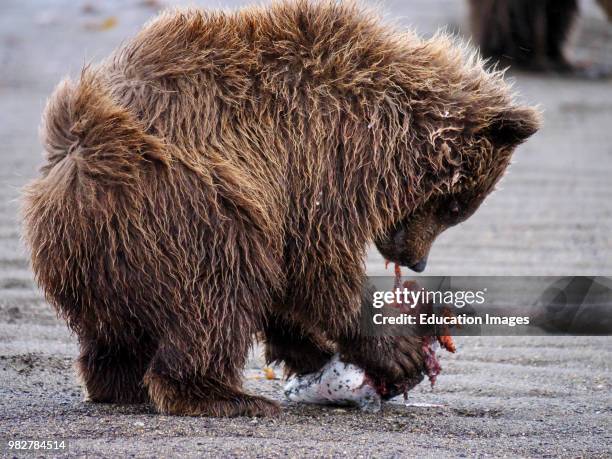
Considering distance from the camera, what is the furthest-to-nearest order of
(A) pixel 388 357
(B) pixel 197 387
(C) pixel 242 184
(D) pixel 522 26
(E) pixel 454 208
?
(D) pixel 522 26
(E) pixel 454 208
(A) pixel 388 357
(B) pixel 197 387
(C) pixel 242 184

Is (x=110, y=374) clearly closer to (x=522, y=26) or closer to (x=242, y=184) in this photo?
(x=242, y=184)

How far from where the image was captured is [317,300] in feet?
17.0

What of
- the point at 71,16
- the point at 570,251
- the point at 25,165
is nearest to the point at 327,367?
the point at 570,251

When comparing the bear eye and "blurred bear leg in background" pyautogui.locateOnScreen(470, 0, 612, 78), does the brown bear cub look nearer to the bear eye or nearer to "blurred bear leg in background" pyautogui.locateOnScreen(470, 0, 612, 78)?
the bear eye

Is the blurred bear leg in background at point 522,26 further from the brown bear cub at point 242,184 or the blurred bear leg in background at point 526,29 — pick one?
the brown bear cub at point 242,184

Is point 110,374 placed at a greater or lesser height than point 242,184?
lesser

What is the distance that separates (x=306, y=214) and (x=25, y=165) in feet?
21.1

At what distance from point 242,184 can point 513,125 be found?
146cm

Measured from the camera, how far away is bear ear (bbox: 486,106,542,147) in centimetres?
543

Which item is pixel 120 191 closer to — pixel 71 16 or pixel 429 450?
pixel 429 450

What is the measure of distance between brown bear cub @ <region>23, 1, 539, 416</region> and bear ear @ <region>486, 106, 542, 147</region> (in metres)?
0.01

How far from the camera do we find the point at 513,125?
5.43 m

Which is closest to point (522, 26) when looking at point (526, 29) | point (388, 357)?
point (526, 29)

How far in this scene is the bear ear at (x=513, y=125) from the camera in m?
5.43
